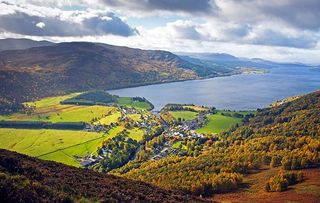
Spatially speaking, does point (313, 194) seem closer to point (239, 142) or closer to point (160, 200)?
point (160, 200)

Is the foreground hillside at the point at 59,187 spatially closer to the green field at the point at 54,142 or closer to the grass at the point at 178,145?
the green field at the point at 54,142

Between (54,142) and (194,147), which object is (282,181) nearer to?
(194,147)

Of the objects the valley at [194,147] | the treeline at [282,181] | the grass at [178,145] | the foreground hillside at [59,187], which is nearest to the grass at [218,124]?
the valley at [194,147]

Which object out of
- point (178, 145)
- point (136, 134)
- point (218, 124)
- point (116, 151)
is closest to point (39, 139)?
point (116, 151)

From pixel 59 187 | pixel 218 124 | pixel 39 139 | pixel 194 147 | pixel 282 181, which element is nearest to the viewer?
pixel 59 187

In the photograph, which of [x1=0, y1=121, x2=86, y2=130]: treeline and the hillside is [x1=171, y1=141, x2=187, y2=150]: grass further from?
[x1=0, y1=121, x2=86, y2=130]: treeline

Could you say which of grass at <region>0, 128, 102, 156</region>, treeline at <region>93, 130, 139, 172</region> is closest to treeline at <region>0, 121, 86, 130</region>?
grass at <region>0, 128, 102, 156</region>
